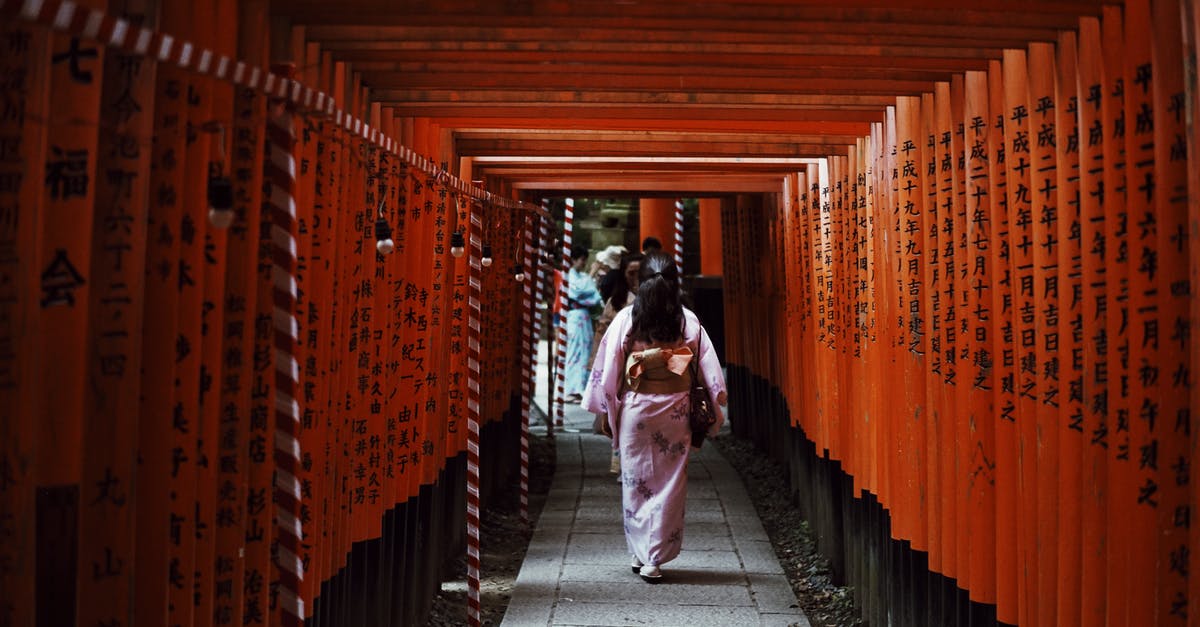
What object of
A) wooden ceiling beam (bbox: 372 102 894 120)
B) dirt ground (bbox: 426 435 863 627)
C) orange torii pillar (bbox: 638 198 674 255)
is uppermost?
orange torii pillar (bbox: 638 198 674 255)

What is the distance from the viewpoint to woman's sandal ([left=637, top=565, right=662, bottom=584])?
7617 millimetres

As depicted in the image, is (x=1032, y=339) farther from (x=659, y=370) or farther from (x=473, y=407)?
(x=659, y=370)

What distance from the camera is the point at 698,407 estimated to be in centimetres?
766

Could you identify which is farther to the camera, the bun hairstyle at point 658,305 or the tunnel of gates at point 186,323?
the bun hairstyle at point 658,305

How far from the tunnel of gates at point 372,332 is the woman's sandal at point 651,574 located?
1523mm

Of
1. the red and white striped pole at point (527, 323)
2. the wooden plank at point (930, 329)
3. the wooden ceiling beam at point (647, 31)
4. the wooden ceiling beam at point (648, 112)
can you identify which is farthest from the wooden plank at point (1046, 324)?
the red and white striped pole at point (527, 323)

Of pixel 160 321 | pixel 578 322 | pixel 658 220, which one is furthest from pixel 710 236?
pixel 160 321

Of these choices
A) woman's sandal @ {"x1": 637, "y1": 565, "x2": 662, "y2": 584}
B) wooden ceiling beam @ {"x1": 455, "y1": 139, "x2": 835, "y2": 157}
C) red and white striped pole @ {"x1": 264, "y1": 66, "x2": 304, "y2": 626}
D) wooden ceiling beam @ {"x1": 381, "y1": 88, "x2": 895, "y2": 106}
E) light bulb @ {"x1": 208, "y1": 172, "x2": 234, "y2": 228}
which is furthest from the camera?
wooden ceiling beam @ {"x1": 455, "y1": 139, "x2": 835, "y2": 157}

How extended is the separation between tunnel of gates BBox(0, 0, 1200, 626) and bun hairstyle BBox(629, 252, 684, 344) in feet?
4.40

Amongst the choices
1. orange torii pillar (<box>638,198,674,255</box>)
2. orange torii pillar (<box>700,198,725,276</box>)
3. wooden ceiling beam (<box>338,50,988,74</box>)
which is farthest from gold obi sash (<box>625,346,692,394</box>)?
orange torii pillar (<box>700,198,725,276</box>)

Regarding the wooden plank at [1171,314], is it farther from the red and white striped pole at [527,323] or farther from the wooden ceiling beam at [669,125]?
the red and white striped pole at [527,323]

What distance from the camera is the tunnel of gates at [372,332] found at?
260cm

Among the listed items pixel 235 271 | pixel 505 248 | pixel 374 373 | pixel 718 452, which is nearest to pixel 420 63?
pixel 374 373

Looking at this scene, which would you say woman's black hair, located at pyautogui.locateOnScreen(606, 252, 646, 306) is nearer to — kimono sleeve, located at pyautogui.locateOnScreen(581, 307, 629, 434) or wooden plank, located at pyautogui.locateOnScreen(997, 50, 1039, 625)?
kimono sleeve, located at pyautogui.locateOnScreen(581, 307, 629, 434)
